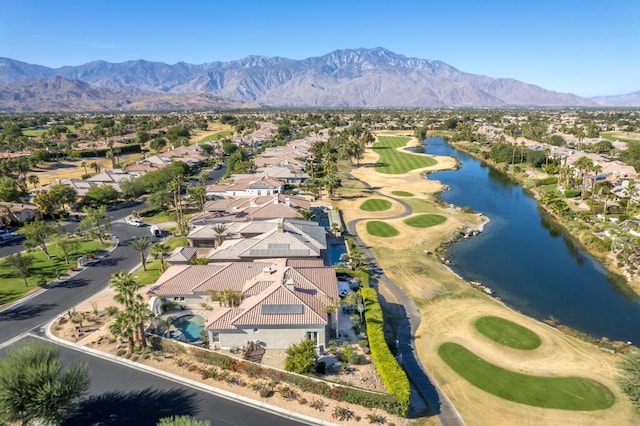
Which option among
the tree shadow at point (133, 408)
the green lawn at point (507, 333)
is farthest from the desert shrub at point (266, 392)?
the green lawn at point (507, 333)

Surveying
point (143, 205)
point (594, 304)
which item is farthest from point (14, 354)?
point (143, 205)

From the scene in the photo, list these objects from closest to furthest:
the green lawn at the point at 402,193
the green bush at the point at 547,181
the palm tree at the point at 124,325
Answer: the palm tree at the point at 124,325
the green lawn at the point at 402,193
the green bush at the point at 547,181

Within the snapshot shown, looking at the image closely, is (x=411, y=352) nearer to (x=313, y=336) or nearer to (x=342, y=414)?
(x=313, y=336)

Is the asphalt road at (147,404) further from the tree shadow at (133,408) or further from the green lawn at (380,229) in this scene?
the green lawn at (380,229)

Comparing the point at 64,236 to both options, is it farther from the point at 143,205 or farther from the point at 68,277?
the point at 143,205

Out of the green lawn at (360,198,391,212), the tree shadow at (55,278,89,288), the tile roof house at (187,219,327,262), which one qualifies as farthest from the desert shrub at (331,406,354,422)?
the green lawn at (360,198,391,212)

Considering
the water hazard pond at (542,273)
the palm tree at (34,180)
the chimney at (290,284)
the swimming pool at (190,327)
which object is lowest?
the water hazard pond at (542,273)
